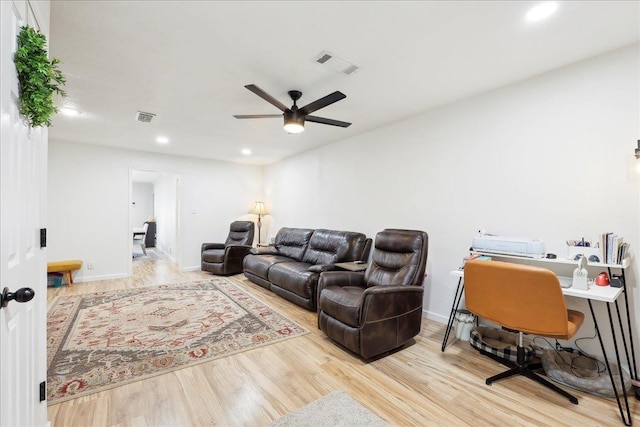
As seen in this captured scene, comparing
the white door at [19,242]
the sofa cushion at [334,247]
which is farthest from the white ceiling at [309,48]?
the sofa cushion at [334,247]

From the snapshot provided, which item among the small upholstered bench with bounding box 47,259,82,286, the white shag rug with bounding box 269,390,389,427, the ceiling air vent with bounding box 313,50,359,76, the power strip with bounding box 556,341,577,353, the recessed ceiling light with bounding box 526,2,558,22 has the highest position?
the recessed ceiling light with bounding box 526,2,558,22

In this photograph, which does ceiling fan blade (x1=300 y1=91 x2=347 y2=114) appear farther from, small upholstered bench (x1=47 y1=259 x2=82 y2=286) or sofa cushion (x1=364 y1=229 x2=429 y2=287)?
small upholstered bench (x1=47 y1=259 x2=82 y2=286)

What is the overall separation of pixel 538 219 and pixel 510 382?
139 cm

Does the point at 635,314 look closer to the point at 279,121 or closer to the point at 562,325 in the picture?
the point at 562,325

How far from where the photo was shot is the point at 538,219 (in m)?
2.56

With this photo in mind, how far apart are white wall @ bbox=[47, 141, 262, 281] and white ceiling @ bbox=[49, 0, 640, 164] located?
2.05 metres

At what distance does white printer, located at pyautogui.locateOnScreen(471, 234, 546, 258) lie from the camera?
2.37 metres

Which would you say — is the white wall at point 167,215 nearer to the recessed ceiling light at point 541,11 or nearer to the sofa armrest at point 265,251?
the sofa armrest at point 265,251

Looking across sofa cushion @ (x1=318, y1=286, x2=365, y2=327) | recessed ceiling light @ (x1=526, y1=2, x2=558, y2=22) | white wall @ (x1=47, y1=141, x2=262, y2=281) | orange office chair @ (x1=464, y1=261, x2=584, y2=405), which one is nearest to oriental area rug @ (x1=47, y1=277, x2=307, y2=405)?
sofa cushion @ (x1=318, y1=286, x2=365, y2=327)

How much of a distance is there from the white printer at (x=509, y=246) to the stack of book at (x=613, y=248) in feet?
1.26

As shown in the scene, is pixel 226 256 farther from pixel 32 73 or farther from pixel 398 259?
pixel 32 73

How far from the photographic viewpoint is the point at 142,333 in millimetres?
2873

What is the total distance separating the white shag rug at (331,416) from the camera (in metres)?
1.69

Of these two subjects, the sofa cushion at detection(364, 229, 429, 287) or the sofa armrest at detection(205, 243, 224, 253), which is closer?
the sofa cushion at detection(364, 229, 429, 287)
